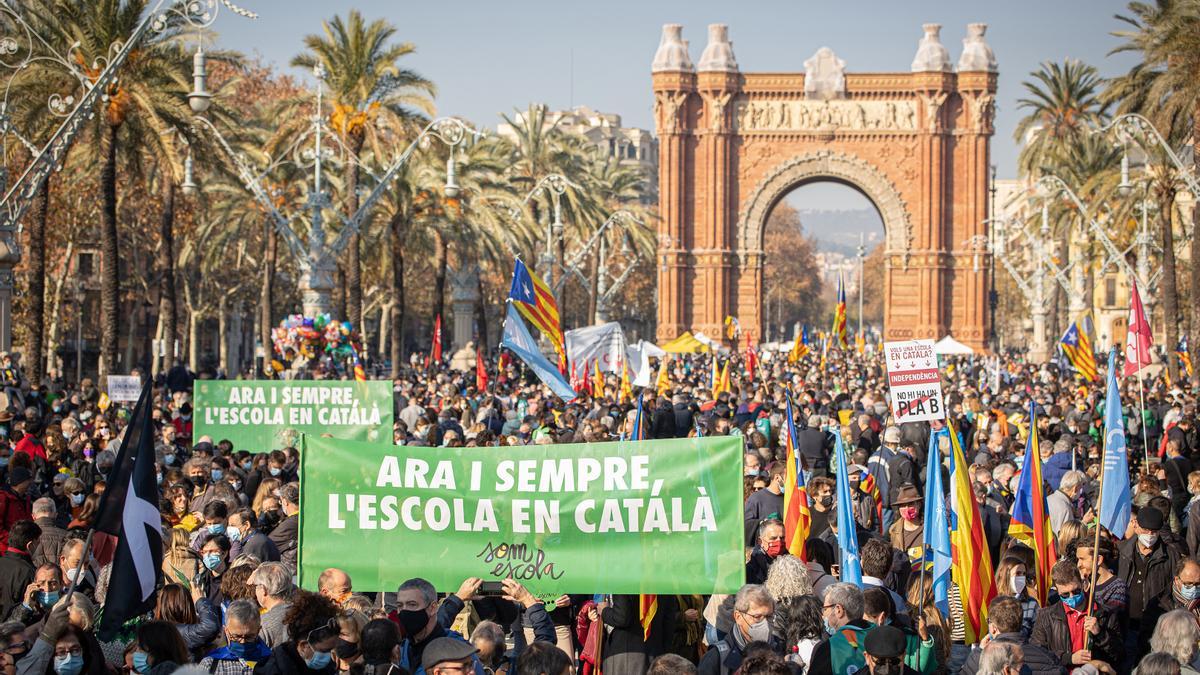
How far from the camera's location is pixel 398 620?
7.26 metres

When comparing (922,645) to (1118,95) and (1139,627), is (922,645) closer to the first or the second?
(1139,627)

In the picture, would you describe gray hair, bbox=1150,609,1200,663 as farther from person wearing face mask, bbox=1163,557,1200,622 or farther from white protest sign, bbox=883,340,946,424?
white protest sign, bbox=883,340,946,424

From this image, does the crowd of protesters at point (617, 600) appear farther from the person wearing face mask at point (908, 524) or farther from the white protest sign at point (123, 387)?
the white protest sign at point (123, 387)

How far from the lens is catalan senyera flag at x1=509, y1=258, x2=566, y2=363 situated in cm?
1933

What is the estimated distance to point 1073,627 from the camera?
7992 mm

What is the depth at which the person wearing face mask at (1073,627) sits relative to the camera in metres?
7.87

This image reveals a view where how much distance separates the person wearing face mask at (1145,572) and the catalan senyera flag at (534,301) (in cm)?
1056

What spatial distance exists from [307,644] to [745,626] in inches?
77.2

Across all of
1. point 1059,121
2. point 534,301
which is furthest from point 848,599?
point 1059,121

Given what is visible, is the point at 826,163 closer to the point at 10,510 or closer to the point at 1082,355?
the point at 1082,355

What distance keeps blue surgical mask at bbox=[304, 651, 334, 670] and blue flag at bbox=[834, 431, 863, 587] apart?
130 inches

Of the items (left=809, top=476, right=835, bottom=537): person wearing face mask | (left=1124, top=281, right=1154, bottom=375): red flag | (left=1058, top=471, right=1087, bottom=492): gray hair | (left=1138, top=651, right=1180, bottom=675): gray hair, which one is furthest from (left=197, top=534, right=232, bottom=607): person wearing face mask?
(left=1124, top=281, right=1154, bottom=375): red flag

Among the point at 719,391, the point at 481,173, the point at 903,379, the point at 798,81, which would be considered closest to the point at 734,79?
the point at 798,81

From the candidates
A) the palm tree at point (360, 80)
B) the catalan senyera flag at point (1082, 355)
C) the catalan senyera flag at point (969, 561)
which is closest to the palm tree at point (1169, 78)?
the catalan senyera flag at point (1082, 355)
